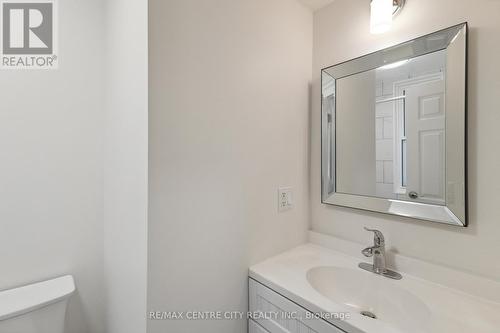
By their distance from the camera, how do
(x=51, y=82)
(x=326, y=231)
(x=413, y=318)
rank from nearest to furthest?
1. (x=413, y=318)
2. (x=51, y=82)
3. (x=326, y=231)

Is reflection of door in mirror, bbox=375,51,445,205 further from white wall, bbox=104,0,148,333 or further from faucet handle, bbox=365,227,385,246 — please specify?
white wall, bbox=104,0,148,333

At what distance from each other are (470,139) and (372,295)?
28.6 inches

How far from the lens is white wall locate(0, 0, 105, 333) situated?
105cm

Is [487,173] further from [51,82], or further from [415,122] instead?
[51,82]

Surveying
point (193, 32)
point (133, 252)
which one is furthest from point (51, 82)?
point (133, 252)

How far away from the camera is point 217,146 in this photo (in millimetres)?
962

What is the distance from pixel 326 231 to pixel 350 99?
2.42ft

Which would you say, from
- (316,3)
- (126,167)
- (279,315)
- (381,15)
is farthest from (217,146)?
(316,3)

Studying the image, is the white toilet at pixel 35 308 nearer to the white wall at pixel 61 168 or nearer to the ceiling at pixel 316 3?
the white wall at pixel 61 168

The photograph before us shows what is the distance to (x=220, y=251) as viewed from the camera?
98 centimetres

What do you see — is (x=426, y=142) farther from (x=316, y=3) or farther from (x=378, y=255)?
(x=316, y=3)

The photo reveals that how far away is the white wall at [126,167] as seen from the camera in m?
0.82

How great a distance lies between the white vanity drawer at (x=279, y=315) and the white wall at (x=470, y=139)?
1.80ft

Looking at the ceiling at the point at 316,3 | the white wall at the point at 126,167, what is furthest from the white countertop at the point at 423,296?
the ceiling at the point at 316,3
